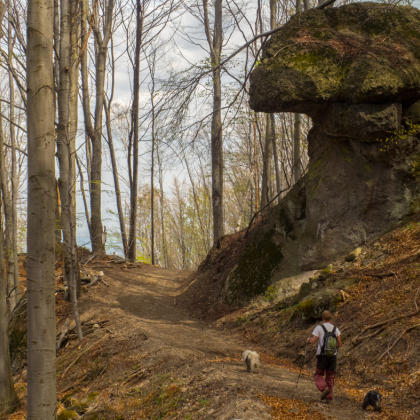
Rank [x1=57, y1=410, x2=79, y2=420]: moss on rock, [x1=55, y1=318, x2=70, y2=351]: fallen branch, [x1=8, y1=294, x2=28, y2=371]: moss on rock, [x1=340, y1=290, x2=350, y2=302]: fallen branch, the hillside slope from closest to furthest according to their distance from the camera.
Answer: the hillside slope < [x1=57, y1=410, x2=79, y2=420]: moss on rock < [x1=340, y1=290, x2=350, y2=302]: fallen branch < [x1=55, y1=318, x2=70, y2=351]: fallen branch < [x1=8, y1=294, x2=28, y2=371]: moss on rock

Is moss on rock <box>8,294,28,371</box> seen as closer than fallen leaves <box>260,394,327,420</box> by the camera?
No

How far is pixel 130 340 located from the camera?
784 centimetres

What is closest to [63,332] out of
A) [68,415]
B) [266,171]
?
[68,415]

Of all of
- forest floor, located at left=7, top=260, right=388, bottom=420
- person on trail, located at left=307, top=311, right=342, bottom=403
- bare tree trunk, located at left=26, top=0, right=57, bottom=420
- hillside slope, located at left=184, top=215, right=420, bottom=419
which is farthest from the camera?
hillside slope, located at left=184, top=215, right=420, bottom=419

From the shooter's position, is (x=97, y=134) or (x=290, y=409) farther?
(x=97, y=134)

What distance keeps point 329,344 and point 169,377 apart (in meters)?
2.55

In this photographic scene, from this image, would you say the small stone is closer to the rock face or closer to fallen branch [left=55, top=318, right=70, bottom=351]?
the rock face

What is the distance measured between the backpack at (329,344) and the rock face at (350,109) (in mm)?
4535

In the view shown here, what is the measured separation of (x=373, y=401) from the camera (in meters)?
4.18

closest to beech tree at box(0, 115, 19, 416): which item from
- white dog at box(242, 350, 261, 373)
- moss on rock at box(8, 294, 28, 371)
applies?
moss on rock at box(8, 294, 28, 371)

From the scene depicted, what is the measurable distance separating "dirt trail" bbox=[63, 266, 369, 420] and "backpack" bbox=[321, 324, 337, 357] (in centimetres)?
57

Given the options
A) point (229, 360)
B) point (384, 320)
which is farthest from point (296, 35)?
point (229, 360)

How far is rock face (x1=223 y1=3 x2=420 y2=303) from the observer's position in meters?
8.56

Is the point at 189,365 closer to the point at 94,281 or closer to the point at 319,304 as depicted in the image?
the point at 319,304
